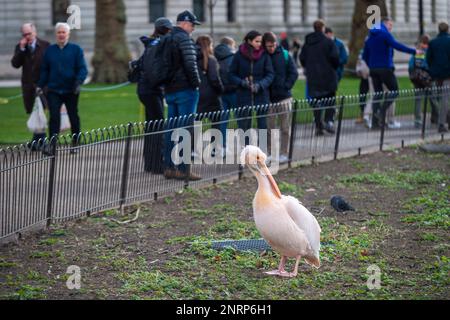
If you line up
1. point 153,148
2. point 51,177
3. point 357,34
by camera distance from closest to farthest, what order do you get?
point 51,177
point 153,148
point 357,34

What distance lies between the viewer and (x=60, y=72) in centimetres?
1627

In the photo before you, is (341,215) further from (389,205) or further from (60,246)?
(60,246)

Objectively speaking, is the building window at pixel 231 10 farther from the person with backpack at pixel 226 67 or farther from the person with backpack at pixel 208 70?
the person with backpack at pixel 208 70

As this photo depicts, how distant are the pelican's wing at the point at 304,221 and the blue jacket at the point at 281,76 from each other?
24.6 ft

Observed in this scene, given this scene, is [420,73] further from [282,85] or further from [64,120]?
[64,120]

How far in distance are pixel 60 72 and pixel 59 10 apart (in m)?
36.5

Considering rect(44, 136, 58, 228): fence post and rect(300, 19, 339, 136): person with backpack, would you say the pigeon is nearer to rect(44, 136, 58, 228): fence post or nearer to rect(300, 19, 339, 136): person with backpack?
rect(44, 136, 58, 228): fence post

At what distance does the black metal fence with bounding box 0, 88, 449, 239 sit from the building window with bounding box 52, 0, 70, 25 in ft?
117

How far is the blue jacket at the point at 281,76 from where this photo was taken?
16.0 m

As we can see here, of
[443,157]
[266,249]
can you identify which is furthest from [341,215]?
[443,157]

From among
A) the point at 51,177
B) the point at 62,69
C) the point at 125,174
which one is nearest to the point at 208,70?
the point at 62,69

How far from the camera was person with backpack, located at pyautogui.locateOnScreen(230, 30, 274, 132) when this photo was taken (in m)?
15.4

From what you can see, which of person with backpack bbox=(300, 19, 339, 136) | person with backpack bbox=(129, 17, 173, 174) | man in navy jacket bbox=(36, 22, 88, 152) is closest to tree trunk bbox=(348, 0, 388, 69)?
person with backpack bbox=(300, 19, 339, 136)
